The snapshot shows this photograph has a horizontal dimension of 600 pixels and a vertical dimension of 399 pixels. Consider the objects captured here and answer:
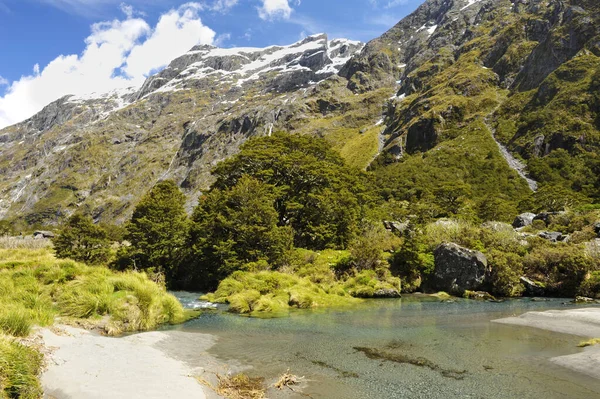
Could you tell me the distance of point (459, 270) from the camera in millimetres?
37312

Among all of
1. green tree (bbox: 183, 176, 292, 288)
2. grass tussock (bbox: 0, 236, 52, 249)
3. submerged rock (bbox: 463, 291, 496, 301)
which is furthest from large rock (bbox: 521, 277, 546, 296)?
grass tussock (bbox: 0, 236, 52, 249)

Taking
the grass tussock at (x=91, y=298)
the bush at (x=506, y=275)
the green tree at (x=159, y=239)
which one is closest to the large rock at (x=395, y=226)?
the bush at (x=506, y=275)

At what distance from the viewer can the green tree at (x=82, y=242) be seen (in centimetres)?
4854

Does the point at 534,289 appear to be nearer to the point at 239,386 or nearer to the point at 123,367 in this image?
the point at 239,386

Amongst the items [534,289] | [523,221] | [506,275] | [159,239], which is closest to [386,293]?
[506,275]

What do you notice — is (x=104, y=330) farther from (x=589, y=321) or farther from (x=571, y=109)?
(x=571, y=109)

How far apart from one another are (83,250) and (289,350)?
41561 mm

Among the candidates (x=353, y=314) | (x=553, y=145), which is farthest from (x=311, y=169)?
(x=553, y=145)

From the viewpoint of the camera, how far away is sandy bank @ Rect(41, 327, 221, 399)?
1026cm

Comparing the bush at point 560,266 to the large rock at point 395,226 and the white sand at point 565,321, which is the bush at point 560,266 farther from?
the large rock at point 395,226

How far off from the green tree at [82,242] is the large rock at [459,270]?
38.9m

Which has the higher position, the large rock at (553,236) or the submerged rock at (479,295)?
the large rock at (553,236)

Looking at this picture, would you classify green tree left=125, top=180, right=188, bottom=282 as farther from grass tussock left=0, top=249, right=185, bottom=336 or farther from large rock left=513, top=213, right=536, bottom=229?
large rock left=513, top=213, right=536, bottom=229

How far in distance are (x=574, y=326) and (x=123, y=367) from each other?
21.4 metres
